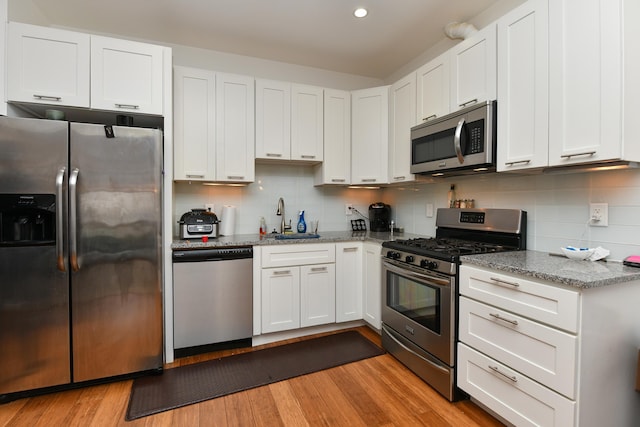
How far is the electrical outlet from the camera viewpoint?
5.60 feet

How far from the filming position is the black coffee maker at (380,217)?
3.45 metres

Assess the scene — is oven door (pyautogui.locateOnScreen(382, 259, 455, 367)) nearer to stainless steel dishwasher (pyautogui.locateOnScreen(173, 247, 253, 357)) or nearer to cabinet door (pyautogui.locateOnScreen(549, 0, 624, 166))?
cabinet door (pyautogui.locateOnScreen(549, 0, 624, 166))

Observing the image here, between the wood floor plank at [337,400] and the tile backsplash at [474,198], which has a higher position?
the tile backsplash at [474,198]

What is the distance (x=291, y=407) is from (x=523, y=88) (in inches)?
92.5

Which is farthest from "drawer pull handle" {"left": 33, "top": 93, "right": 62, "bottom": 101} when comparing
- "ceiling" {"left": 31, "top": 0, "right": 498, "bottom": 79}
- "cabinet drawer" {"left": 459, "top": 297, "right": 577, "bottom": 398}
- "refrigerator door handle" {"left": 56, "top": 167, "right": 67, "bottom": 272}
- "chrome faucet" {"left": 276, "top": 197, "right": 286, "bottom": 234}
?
"cabinet drawer" {"left": 459, "top": 297, "right": 577, "bottom": 398}

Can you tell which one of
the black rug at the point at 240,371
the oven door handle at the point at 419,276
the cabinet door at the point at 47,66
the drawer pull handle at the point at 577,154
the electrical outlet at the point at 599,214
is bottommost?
the black rug at the point at 240,371

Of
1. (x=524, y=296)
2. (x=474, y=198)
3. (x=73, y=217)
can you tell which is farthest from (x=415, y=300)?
(x=73, y=217)

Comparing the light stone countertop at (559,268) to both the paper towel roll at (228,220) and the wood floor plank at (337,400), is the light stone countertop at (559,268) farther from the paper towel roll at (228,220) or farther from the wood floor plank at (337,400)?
the paper towel roll at (228,220)

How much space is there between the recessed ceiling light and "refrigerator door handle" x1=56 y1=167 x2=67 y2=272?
2347 mm

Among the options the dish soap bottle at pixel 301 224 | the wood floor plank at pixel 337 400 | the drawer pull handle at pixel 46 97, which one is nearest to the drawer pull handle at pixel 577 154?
the wood floor plank at pixel 337 400

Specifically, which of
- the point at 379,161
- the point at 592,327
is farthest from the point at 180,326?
the point at 592,327

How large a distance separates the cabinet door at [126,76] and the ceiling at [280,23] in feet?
1.48

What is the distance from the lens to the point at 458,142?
6.98 feet

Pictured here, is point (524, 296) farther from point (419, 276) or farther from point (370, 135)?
point (370, 135)
